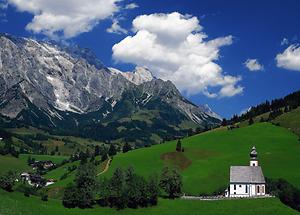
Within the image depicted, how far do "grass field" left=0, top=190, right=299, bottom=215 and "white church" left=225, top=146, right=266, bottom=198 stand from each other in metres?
17.1

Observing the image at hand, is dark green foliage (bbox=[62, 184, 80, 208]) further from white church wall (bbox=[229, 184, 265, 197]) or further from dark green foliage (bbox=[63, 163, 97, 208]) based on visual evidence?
white church wall (bbox=[229, 184, 265, 197])

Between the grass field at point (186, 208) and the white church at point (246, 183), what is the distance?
1713 cm

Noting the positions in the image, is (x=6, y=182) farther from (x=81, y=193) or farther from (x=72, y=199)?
(x=81, y=193)

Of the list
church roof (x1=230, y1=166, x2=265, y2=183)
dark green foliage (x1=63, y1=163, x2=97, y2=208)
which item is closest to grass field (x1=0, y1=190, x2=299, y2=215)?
dark green foliage (x1=63, y1=163, x2=97, y2=208)

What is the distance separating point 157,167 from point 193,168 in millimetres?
15605

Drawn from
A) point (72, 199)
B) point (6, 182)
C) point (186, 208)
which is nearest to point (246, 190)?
point (186, 208)

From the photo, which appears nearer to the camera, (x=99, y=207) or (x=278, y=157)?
(x=99, y=207)

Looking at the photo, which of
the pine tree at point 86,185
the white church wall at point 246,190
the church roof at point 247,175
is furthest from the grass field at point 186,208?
the church roof at point 247,175

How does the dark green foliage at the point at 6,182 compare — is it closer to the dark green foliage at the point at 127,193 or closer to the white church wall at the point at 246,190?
the dark green foliage at the point at 127,193

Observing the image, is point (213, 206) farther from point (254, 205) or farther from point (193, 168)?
point (193, 168)

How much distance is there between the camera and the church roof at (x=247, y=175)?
15262cm

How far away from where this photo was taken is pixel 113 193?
129 metres

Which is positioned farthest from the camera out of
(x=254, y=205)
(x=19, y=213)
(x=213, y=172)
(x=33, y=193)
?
(x=213, y=172)

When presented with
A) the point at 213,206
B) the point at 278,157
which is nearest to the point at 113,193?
the point at 213,206
